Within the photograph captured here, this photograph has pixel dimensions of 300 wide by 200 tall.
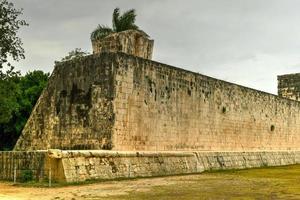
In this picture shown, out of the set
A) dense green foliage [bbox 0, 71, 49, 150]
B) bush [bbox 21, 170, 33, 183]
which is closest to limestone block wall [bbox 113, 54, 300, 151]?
bush [bbox 21, 170, 33, 183]

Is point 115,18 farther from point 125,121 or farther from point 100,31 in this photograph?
point 125,121

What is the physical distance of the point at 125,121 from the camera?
15234 millimetres

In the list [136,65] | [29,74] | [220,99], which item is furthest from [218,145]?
[29,74]

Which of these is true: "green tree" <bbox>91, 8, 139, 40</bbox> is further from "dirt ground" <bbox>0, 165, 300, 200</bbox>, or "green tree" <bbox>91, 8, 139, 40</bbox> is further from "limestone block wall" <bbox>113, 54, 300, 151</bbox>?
"dirt ground" <bbox>0, 165, 300, 200</bbox>

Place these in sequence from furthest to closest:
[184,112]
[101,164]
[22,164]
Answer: [184,112] < [101,164] < [22,164]

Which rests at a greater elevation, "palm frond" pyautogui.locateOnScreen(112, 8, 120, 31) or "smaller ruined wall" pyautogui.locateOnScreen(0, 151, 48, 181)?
"palm frond" pyautogui.locateOnScreen(112, 8, 120, 31)

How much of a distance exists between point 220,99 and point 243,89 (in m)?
2.41

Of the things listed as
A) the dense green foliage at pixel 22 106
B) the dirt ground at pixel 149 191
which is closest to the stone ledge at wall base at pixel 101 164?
the dirt ground at pixel 149 191

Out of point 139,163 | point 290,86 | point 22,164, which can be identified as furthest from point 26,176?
point 290,86

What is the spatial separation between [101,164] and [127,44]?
5.22 meters

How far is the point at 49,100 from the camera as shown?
55.8 feet

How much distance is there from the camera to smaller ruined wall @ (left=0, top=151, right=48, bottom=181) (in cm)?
1241

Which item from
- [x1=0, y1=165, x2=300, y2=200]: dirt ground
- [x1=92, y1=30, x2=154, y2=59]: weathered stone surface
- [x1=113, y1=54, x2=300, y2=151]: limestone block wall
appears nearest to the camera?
[x1=0, y1=165, x2=300, y2=200]: dirt ground

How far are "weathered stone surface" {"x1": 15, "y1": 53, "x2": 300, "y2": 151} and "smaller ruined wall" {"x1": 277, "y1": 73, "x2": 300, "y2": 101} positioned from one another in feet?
46.0
